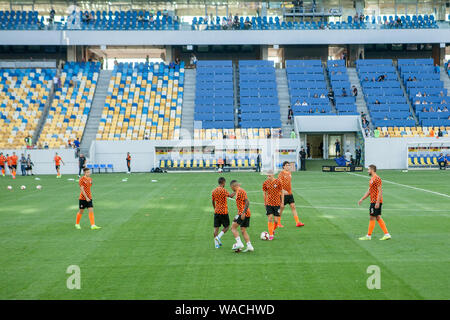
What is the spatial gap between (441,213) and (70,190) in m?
18.6

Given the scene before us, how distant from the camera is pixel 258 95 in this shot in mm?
50562

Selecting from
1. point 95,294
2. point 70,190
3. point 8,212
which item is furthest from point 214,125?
point 95,294

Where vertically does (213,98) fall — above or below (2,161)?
above

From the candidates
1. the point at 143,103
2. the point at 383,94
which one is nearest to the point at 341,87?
the point at 383,94

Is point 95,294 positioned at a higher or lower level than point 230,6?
lower

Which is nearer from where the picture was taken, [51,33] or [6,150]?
[6,150]

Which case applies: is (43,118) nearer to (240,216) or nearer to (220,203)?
(220,203)

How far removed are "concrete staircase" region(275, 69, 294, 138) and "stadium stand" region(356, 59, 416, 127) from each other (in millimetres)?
8249

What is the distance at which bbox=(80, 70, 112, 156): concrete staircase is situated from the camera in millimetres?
45312

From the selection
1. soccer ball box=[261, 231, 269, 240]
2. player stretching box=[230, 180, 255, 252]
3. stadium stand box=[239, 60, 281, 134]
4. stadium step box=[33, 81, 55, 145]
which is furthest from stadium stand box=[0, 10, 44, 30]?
player stretching box=[230, 180, 255, 252]

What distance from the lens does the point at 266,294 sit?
7.95 meters

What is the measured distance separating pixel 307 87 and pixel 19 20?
33.8 metres

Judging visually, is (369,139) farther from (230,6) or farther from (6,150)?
(6,150)

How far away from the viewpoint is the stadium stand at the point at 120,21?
179 feet
